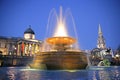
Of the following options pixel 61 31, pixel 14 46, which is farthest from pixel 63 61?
pixel 14 46

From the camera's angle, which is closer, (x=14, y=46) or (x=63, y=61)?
(x=63, y=61)

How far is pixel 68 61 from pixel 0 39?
57.1 meters

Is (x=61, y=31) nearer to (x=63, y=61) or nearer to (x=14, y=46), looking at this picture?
(x=63, y=61)

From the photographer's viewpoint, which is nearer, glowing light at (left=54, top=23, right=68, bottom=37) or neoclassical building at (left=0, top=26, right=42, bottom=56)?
glowing light at (left=54, top=23, right=68, bottom=37)

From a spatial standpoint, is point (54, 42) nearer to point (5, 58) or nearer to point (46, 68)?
point (46, 68)

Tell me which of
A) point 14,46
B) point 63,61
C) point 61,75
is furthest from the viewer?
point 14,46

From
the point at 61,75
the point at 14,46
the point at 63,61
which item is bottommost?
the point at 61,75

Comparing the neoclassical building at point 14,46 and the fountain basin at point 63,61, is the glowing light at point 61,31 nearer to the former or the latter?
the fountain basin at point 63,61

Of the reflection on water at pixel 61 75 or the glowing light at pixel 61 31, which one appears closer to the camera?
the reflection on water at pixel 61 75

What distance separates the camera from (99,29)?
449ft

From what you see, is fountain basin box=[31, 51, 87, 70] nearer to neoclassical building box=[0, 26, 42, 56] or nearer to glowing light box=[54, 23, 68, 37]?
glowing light box=[54, 23, 68, 37]

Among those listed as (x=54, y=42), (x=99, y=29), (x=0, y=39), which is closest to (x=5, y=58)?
(x=0, y=39)

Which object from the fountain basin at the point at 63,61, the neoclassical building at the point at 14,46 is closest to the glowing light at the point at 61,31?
the fountain basin at the point at 63,61

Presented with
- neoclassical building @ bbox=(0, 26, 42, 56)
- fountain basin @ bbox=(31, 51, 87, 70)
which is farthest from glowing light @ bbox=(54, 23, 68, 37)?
neoclassical building @ bbox=(0, 26, 42, 56)
